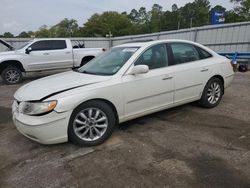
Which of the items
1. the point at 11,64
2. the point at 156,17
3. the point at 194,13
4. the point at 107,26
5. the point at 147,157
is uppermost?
the point at 194,13

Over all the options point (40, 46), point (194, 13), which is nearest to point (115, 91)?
point (40, 46)

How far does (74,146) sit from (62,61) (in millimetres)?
7354

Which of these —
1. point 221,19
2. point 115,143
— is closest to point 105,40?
point 221,19

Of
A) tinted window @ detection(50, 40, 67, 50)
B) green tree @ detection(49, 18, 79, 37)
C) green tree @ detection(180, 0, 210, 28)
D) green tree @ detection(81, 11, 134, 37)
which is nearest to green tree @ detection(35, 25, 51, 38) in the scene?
green tree @ detection(49, 18, 79, 37)

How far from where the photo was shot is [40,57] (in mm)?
9664

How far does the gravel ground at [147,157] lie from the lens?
2631mm

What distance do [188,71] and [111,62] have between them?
4.90ft

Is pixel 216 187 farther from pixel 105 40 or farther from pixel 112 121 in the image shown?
pixel 105 40

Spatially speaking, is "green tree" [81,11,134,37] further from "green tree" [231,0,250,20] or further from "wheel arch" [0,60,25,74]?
"wheel arch" [0,60,25,74]

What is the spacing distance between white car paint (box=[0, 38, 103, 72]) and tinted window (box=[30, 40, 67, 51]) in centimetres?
11

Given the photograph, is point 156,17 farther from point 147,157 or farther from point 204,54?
point 147,157

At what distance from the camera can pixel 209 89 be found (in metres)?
4.84

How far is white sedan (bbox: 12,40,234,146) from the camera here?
3139mm

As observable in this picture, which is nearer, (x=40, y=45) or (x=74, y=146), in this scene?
(x=74, y=146)
